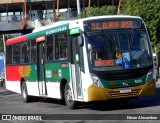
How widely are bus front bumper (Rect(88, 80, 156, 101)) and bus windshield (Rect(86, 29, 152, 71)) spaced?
0.62 meters

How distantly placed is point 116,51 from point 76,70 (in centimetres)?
149

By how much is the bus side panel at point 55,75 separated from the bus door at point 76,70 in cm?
53

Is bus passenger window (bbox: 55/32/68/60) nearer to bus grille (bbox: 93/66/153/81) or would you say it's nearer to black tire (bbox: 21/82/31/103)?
bus grille (bbox: 93/66/153/81)

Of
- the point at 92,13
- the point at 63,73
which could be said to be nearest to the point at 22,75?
the point at 63,73

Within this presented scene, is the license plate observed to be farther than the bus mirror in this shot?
No

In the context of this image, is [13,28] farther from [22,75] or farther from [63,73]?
[63,73]

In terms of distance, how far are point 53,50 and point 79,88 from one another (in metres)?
2.75

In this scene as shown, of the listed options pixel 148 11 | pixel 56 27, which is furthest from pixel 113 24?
pixel 148 11

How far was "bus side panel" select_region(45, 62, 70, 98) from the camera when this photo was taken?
16.9 metres

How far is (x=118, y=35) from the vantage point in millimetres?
15586

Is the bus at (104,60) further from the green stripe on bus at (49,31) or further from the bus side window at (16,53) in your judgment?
the bus side window at (16,53)

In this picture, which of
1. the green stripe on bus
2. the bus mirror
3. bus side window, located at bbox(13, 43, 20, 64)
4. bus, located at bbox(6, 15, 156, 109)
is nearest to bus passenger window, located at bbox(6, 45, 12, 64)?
bus side window, located at bbox(13, 43, 20, 64)

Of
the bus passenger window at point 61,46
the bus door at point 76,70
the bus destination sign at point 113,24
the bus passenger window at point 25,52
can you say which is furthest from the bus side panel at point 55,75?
the bus passenger window at point 25,52

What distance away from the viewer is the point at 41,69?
19.8m
